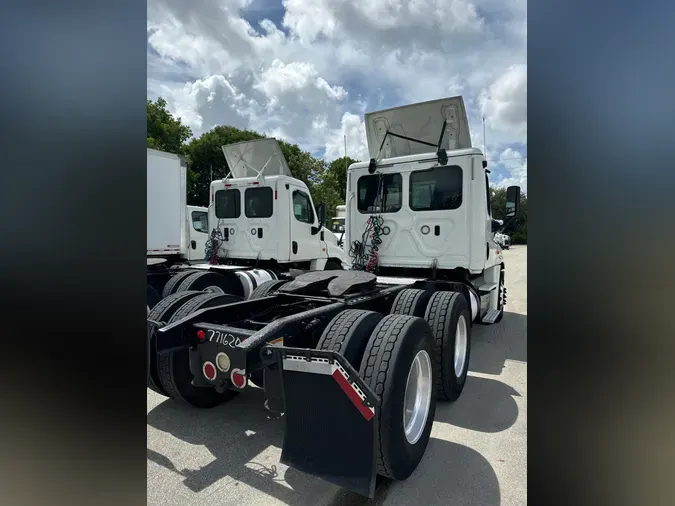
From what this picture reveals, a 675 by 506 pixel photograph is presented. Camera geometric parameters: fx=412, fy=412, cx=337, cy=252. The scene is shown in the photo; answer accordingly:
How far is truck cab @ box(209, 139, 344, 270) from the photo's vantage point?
8.19 metres

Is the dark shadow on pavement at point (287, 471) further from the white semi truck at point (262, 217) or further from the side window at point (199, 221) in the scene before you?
the side window at point (199, 221)

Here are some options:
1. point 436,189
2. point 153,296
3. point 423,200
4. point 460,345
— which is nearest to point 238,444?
point 460,345

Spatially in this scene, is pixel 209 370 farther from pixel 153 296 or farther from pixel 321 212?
pixel 321 212

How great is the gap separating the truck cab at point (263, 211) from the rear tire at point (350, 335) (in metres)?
5.17

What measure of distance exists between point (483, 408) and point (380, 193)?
360cm

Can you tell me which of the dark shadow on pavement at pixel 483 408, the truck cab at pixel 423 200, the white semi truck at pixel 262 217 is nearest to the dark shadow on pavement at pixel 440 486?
the dark shadow on pavement at pixel 483 408

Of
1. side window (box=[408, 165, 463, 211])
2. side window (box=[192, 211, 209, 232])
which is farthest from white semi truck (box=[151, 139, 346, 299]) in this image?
side window (box=[192, 211, 209, 232])

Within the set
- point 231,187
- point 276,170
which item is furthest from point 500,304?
point 231,187

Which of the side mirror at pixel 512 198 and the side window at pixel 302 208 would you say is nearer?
the side mirror at pixel 512 198

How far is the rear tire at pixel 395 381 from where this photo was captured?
2.54m
